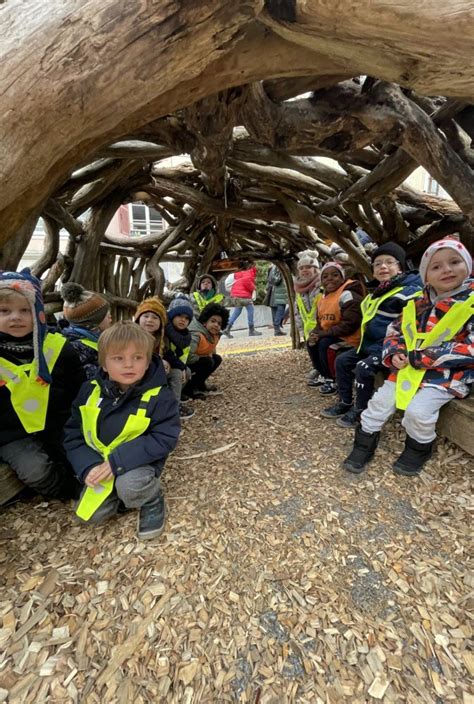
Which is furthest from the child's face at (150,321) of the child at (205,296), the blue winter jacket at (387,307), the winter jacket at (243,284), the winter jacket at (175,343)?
the winter jacket at (243,284)

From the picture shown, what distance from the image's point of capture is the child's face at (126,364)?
1762 millimetres

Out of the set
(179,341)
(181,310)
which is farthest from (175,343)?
(181,310)

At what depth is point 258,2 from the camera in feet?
3.55

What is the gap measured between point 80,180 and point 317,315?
10.00 feet

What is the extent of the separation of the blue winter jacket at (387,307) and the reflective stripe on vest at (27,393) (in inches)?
93.4

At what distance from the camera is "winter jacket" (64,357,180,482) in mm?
1730

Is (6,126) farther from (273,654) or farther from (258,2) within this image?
(273,654)

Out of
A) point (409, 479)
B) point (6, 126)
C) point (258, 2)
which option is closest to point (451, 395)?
point (409, 479)

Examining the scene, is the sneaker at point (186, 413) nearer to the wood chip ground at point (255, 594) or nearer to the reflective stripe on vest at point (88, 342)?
the wood chip ground at point (255, 594)

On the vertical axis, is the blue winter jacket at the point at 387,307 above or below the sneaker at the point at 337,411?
above

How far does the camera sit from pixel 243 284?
11500 millimetres

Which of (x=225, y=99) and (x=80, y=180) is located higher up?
(x=80, y=180)

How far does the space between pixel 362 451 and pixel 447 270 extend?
1.29m

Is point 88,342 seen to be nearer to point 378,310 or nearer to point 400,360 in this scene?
point 400,360
